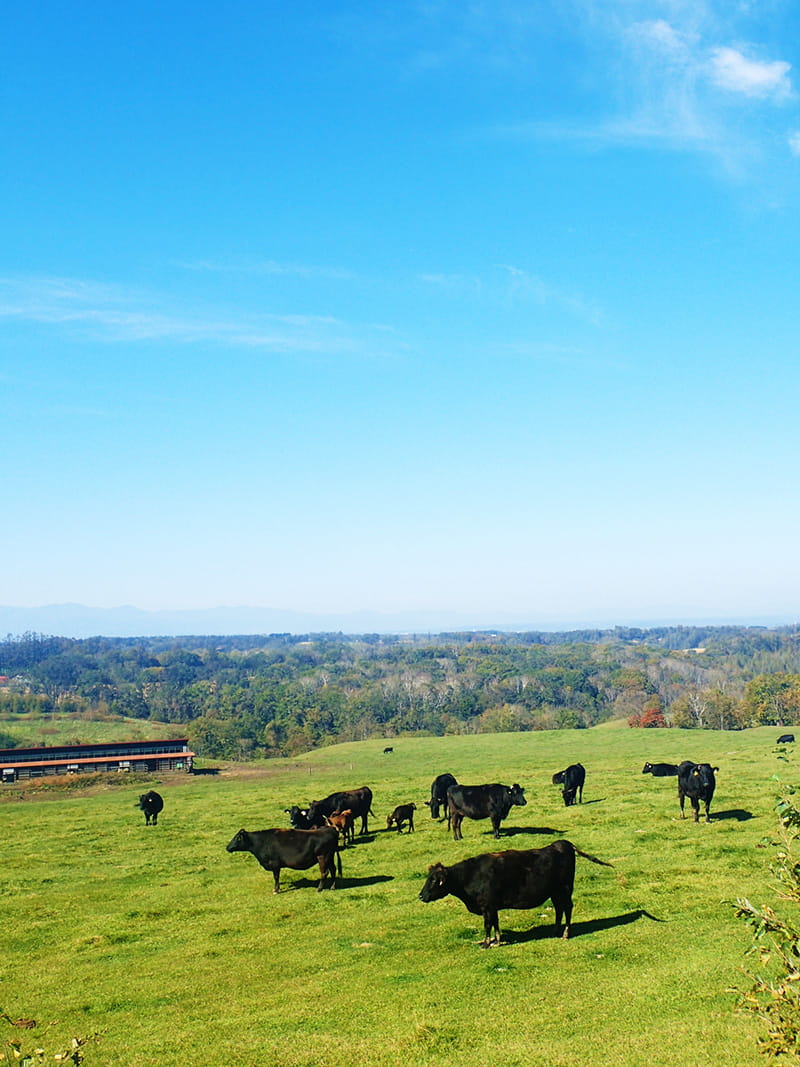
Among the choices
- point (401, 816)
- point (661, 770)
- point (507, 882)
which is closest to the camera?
point (507, 882)

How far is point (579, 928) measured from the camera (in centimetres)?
1788

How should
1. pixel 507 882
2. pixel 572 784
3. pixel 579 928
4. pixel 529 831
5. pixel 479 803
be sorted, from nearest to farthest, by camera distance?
1. pixel 507 882
2. pixel 579 928
3. pixel 479 803
4. pixel 529 831
5. pixel 572 784

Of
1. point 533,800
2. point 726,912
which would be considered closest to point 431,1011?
point 726,912

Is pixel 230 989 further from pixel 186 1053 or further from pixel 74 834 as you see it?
pixel 74 834

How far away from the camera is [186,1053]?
43.7 ft

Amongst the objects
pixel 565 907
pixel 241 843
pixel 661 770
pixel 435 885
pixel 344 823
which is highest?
pixel 435 885

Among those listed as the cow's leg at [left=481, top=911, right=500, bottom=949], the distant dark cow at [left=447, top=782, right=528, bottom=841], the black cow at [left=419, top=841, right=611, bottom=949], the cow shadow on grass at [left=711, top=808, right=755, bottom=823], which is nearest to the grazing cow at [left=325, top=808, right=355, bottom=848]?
the distant dark cow at [left=447, top=782, right=528, bottom=841]

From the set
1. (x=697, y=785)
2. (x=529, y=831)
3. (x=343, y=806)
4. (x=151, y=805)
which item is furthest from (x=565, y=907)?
(x=151, y=805)

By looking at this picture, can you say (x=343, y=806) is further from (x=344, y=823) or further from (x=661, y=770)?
(x=661, y=770)

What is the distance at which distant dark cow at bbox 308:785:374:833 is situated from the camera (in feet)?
102

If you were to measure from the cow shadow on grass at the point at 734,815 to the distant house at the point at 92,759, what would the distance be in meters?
63.9

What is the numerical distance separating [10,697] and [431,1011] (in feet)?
659

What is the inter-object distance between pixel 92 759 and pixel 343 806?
201 ft

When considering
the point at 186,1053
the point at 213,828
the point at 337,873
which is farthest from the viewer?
the point at 213,828
